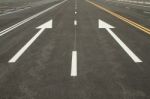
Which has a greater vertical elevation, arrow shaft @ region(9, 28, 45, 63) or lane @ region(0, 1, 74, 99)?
lane @ region(0, 1, 74, 99)

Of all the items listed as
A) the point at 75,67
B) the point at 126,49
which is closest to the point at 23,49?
the point at 75,67

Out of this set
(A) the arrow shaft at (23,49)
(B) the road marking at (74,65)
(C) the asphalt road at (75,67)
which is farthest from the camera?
(A) the arrow shaft at (23,49)

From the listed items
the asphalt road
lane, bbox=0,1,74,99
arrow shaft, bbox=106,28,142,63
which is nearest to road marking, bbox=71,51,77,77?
the asphalt road

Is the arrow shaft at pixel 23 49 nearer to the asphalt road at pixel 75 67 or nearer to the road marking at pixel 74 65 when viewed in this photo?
the asphalt road at pixel 75 67

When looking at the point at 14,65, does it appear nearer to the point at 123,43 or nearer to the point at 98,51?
the point at 98,51

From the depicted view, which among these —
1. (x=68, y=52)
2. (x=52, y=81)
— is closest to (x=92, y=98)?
(x=52, y=81)

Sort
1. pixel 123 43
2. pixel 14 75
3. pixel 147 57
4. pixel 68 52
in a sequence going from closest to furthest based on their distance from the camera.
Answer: pixel 14 75 → pixel 147 57 → pixel 68 52 → pixel 123 43

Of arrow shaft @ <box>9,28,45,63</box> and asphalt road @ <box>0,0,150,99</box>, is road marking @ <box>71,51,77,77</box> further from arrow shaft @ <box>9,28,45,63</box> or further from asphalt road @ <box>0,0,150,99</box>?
arrow shaft @ <box>9,28,45,63</box>

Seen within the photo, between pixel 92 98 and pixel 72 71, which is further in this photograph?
pixel 72 71

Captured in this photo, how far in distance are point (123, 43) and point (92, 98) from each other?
5720mm

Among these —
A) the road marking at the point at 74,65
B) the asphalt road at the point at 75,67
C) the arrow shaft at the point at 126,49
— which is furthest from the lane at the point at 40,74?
the arrow shaft at the point at 126,49

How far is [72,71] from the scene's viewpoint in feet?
23.5

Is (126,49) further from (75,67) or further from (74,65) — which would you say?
(75,67)

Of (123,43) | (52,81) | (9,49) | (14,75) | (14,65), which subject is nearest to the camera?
(52,81)
